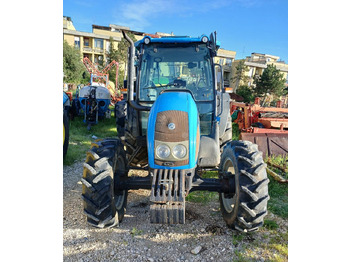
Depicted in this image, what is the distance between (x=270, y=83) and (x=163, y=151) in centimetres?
2164

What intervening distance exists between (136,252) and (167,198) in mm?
716

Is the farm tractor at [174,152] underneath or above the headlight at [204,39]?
underneath

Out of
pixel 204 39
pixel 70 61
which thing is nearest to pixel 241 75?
pixel 70 61

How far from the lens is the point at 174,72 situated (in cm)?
316

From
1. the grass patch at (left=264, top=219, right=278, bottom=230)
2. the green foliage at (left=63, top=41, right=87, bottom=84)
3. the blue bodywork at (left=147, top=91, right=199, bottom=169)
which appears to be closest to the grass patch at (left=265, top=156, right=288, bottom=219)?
the grass patch at (left=264, top=219, right=278, bottom=230)

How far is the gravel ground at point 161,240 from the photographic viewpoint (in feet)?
7.22

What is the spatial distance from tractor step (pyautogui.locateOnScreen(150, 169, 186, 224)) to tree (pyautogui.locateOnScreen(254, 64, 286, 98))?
20689 mm

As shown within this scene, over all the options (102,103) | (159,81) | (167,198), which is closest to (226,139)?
(159,81)

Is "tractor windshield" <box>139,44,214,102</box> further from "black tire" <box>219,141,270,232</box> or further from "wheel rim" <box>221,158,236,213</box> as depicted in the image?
"black tire" <box>219,141,270,232</box>

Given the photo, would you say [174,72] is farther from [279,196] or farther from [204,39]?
[279,196]

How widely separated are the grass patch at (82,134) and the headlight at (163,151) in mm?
3096

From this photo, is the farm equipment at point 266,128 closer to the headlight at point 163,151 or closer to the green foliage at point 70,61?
the headlight at point 163,151

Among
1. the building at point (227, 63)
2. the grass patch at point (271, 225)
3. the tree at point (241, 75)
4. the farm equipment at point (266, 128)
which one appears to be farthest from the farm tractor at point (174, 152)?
the building at point (227, 63)
